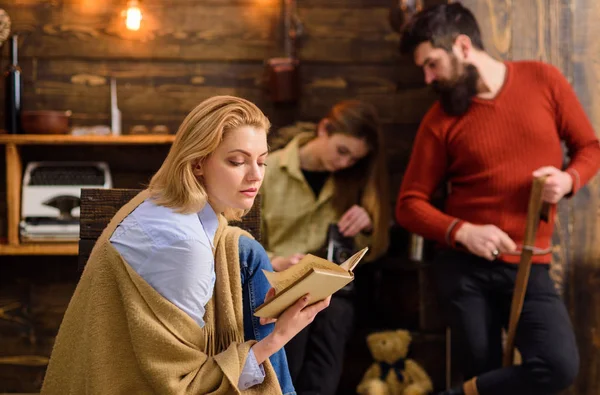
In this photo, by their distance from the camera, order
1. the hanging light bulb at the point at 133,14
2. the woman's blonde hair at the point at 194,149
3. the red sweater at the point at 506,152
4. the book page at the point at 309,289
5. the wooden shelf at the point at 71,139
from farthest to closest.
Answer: the hanging light bulb at the point at 133,14 → the wooden shelf at the point at 71,139 → the red sweater at the point at 506,152 → the woman's blonde hair at the point at 194,149 → the book page at the point at 309,289

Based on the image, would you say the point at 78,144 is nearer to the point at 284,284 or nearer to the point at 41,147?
the point at 41,147

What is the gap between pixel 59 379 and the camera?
1.56 metres

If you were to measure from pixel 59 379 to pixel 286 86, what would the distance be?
215cm

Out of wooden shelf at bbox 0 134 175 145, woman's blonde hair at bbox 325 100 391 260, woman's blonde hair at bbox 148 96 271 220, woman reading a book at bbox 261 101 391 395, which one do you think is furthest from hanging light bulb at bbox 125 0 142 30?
woman's blonde hair at bbox 148 96 271 220

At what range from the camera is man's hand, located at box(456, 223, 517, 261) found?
2600 millimetres

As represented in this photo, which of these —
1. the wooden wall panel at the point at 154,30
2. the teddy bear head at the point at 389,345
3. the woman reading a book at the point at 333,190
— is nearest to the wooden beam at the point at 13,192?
the wooden wall panel at the point at 154,30

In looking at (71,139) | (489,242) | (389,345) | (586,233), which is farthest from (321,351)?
(71,139)

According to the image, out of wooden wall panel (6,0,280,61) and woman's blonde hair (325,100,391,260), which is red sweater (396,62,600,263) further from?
wooden wall panel (6,0,280,61)

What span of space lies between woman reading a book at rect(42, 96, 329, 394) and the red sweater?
1288 mm

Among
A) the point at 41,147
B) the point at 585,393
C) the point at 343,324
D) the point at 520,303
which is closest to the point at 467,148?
the point at 520,303

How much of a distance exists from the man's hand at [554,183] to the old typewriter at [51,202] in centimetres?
188

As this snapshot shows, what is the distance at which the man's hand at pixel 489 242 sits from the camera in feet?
8.53

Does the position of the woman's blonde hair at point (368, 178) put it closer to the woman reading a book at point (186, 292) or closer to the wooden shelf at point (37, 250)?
the wooden shelf at point (37, 250)

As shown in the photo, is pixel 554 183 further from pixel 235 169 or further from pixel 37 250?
pixel 37 250
